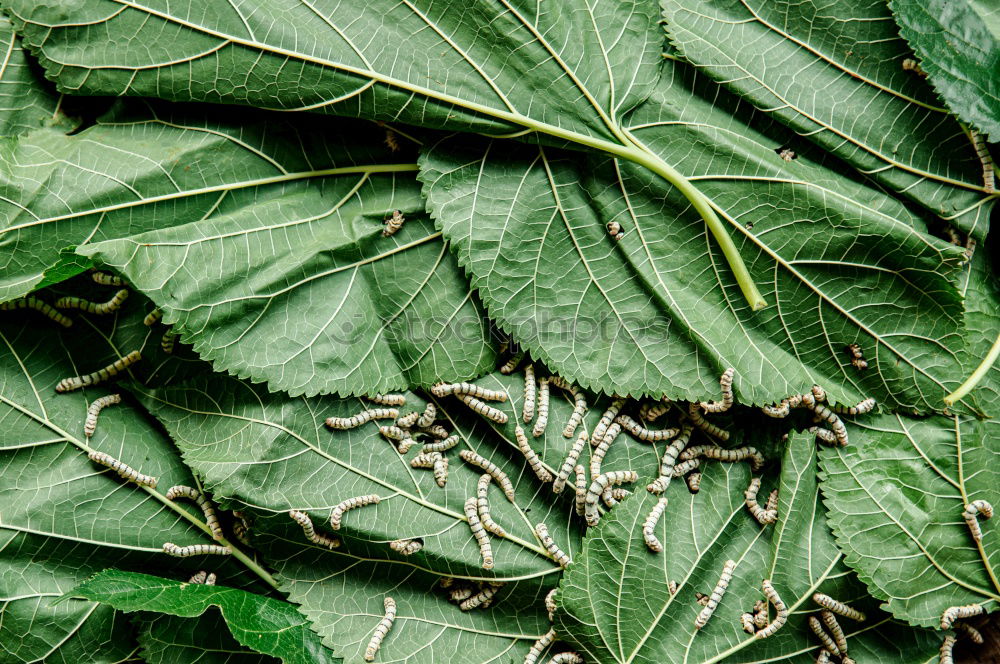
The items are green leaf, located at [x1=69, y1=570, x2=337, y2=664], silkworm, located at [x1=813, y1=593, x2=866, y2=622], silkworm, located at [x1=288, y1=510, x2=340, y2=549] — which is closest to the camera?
green leaf, located at [x1=69, y1=570, x2=337, y2=664]

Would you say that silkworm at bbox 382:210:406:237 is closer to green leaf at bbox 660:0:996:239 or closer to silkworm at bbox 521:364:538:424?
silkworm at bbox 521:364:538:424

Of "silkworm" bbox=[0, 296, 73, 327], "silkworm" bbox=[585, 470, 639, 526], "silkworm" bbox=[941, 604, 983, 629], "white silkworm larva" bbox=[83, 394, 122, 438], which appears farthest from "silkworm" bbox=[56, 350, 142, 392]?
"silkworm" bbox=[941, 604, 983, 629]

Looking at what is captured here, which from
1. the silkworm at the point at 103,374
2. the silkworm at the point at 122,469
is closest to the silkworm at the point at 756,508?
the silkworm at the point at 122,469

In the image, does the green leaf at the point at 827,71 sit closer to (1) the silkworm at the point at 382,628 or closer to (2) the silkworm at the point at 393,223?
(2) the silkworm at the point at 393,223

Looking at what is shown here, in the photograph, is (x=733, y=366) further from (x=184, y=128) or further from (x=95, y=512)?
(x=95, y=512)

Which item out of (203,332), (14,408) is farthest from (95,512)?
(203,332)

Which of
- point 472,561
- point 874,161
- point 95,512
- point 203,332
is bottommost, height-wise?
point 95,512
